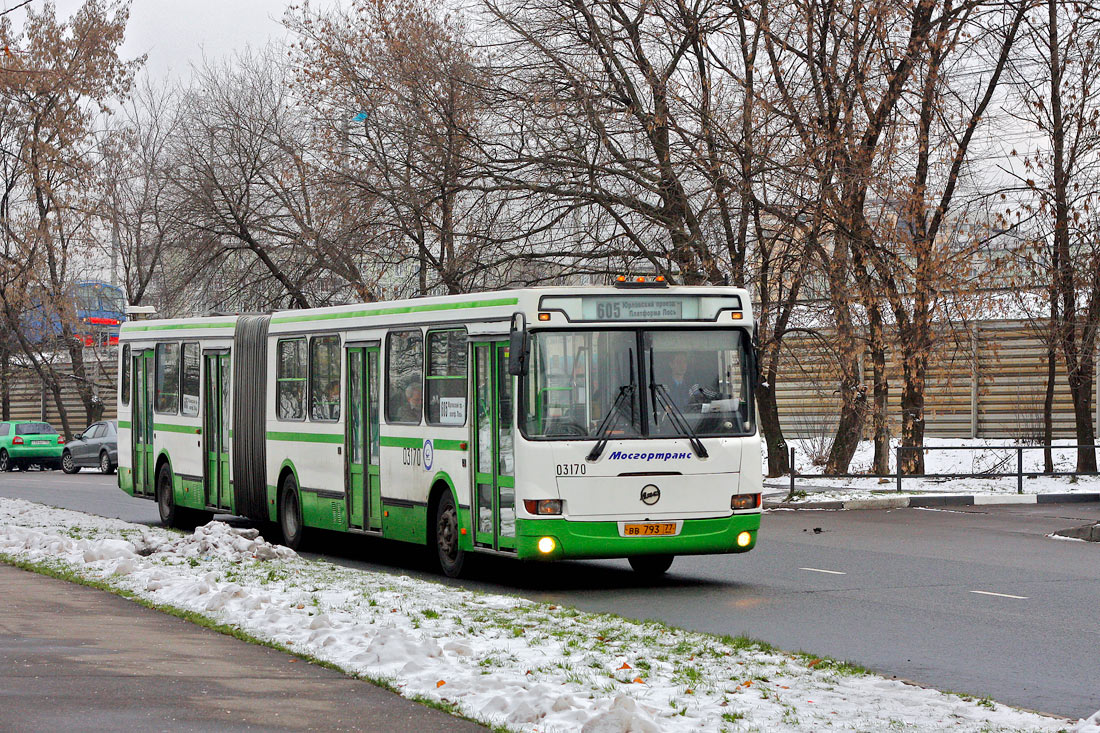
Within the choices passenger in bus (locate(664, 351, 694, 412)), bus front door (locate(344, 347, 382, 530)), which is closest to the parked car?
bus front door (locate(344, 347, 382, 530))

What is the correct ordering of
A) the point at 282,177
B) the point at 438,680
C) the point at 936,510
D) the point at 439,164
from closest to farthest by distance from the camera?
the point at 438,680 → the point at 936,510 → the point at 439,164 → the point at 282,177

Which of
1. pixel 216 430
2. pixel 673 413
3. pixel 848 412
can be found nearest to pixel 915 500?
pixel 848 412

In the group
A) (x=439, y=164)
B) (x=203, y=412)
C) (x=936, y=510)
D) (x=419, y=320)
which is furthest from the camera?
(x=439, y=164)

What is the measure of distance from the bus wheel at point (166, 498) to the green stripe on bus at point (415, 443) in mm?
6426

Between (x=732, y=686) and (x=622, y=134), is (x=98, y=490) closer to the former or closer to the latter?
(x=622, y=134)

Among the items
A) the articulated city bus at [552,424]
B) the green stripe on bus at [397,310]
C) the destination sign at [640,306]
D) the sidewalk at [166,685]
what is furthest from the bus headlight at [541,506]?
the sidewalk at [166,685]

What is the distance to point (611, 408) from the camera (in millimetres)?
13328

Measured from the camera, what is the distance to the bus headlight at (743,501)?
13.6m

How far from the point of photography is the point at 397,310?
15594mm

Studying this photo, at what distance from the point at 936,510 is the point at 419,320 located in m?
11.5

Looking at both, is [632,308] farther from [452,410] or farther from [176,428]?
[176,428]

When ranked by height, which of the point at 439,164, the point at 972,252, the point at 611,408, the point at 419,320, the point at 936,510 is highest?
the point at 439,164

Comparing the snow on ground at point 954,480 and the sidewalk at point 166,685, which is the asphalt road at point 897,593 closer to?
the sidewalk at point 166,685

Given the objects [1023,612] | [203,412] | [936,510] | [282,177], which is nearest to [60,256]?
[282,177]
